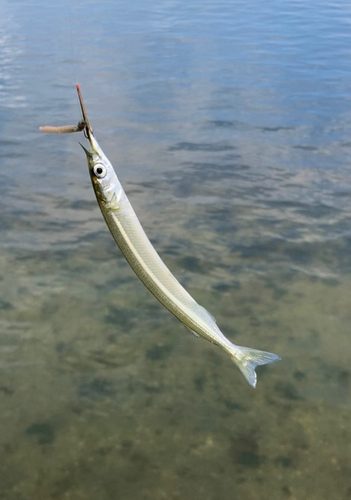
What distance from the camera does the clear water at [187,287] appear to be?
18.1ft

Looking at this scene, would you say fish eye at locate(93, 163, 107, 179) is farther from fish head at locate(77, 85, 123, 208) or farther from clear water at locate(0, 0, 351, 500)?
clear water at locate(0, 0, 351, 500)

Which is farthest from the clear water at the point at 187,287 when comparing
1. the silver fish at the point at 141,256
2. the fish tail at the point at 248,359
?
the silver fish at the point at 141,256

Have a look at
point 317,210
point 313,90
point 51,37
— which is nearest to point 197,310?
point 317,210

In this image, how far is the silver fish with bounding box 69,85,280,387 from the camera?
3.37m

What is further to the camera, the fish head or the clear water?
the clear water

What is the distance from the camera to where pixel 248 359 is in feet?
12.9

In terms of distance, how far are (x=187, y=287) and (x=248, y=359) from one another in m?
3.89

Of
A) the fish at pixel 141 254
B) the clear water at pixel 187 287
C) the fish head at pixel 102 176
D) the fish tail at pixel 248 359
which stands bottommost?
the clear water at pixel 187 287

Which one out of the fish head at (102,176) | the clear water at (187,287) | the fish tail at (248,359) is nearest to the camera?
the fish head at (102,176)

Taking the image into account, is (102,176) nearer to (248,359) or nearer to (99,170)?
(99,170)

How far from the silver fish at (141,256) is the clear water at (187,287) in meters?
2.01

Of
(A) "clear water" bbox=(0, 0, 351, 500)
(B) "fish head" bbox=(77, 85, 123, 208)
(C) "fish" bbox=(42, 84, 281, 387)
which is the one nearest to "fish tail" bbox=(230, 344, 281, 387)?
(C) "fish" bbox=(42, 84, 281, 387)

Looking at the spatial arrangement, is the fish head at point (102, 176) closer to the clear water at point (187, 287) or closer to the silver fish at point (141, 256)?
the silver fish at point (141, 256)

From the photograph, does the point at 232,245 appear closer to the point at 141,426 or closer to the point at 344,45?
the point at 141,426
